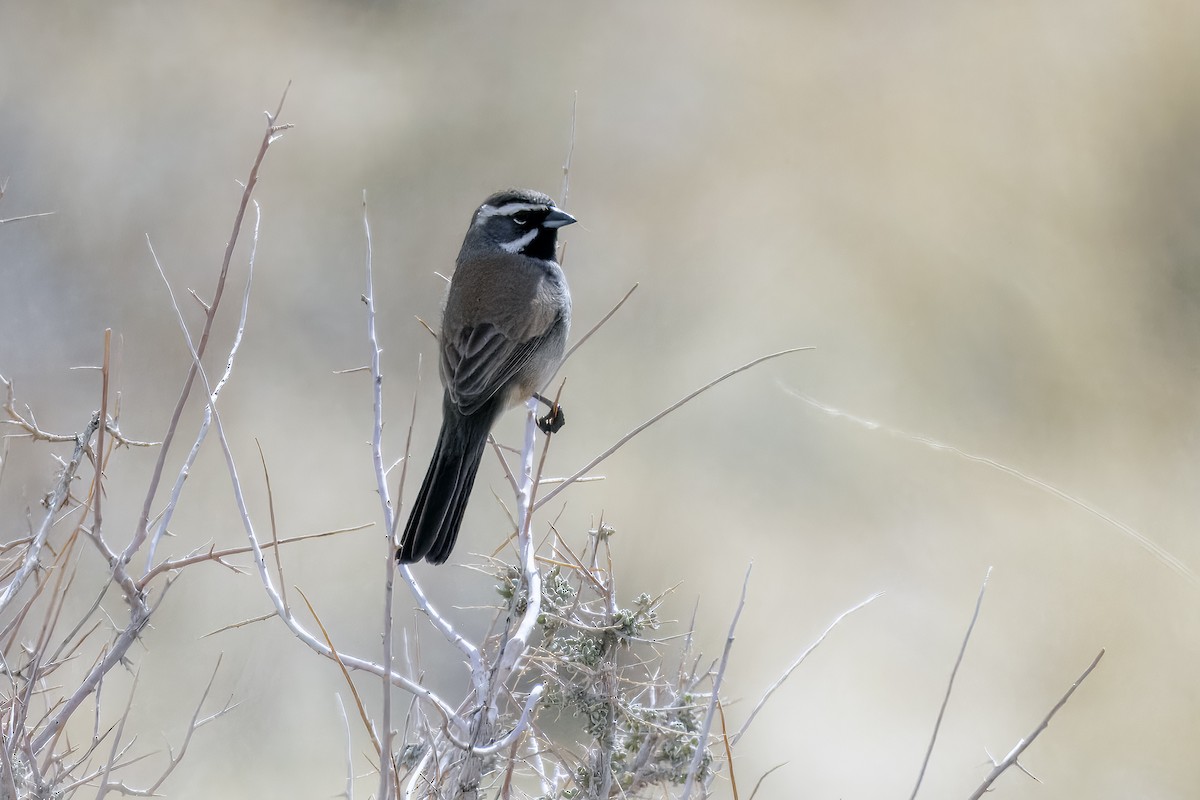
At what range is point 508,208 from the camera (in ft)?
14.0

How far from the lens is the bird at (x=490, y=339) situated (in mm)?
3496

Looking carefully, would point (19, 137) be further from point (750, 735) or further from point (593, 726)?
point (593, 726)

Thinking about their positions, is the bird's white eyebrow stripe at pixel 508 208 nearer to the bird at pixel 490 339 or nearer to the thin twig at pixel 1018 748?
the bird at pixel 490 339

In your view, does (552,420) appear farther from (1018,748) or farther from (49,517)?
(1018,748)

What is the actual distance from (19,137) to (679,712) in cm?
946

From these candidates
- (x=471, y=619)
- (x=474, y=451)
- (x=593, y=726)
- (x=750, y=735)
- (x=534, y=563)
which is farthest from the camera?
(x=471, y=619)

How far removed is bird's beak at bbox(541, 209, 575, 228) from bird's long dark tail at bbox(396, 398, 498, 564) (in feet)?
Result: 2.46

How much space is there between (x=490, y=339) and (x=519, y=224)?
0.58m

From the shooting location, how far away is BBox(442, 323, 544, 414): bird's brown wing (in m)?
3.77

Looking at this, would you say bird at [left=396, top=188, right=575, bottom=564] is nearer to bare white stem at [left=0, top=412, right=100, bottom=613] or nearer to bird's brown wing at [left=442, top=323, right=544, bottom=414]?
bird's brown wing at [left=442, top=323, right=544, bottom=414]

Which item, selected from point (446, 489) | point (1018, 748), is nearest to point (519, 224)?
point (446, 489)

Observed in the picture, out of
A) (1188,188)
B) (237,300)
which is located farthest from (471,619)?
(1188,188)

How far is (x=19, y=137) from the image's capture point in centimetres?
955

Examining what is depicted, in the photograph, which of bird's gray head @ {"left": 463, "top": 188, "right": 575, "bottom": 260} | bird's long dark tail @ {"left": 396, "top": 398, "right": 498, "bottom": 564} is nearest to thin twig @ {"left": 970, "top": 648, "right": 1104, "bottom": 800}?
bird's long dark tail @ {"left": 396, "top": 398, "right": 498, "bottom": 564}
